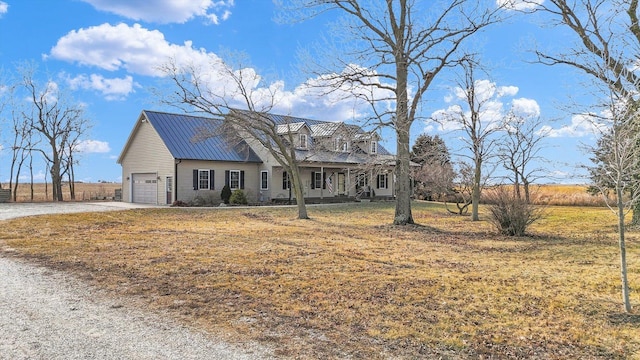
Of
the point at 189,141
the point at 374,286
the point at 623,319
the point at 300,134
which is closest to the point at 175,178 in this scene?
the point at 189,141

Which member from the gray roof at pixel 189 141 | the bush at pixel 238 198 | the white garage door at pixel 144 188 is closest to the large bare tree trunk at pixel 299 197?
the gray roof at pixel 189 141

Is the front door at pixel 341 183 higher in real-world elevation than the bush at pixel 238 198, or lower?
higher

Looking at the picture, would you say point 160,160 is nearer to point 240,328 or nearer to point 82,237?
point 82,237

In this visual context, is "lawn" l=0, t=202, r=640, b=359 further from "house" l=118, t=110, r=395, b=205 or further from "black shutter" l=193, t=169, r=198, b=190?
"black shutter" l=193, t=169, r=198, b=190

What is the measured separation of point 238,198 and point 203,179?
2510 mm

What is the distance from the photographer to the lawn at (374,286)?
4.63 m

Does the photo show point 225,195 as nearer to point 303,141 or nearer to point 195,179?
point 195,179

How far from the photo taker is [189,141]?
90.6ft

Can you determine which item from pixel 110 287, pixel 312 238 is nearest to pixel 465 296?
pixel 110 287

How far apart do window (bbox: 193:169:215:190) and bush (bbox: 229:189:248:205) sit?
5.56ft

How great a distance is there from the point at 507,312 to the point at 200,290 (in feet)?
14.0

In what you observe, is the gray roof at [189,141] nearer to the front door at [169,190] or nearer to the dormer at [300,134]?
the front door at [169,190]

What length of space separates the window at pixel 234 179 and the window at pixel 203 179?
1.07 m

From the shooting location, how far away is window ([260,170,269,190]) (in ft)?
98.4
